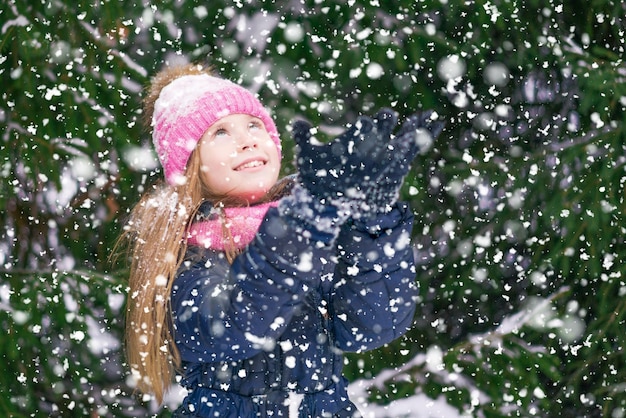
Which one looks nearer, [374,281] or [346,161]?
[346,161]

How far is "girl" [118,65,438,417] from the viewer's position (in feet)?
5.83

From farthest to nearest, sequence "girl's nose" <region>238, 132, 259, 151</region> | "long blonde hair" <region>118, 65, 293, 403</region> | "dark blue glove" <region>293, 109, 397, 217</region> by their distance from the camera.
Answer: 1. "girl's nose" <region>238, 132, 259, 151</region>
2. "long blonde hair" <region>118, 65, 293, 403</region>
3. "dark blue glove" <region>293, 109, 397, 217</region>

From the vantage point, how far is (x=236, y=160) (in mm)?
2258

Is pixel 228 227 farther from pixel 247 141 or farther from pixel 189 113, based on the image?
pixel 189 113

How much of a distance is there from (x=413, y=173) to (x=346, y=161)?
6.74ft

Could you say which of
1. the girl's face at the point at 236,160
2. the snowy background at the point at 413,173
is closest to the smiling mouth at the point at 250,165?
the girl's face at the point at 236,160

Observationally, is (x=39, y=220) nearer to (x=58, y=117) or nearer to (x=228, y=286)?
(x=58, y=117)

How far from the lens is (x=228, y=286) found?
1.99 metres

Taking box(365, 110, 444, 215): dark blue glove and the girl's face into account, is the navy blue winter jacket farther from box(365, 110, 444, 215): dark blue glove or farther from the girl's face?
the girl's face

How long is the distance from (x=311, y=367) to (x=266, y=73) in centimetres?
195

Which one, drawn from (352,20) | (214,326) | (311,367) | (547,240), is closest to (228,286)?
(214,326)

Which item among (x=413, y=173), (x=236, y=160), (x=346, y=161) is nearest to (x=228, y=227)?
(x=236, y=160)

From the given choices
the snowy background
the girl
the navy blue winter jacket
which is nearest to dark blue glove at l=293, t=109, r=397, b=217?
the girl

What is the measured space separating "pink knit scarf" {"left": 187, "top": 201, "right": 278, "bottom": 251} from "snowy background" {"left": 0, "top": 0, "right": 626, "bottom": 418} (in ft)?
4.72
